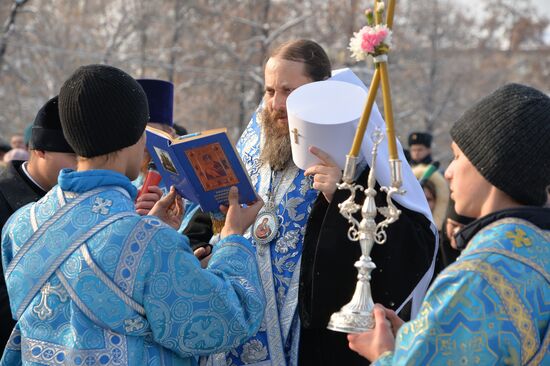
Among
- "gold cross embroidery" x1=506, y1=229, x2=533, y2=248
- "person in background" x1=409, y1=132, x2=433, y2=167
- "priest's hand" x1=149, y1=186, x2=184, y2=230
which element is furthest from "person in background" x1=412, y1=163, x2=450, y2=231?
"gold cross embroidery" x1=506, y1=229, x2=533, y2=248

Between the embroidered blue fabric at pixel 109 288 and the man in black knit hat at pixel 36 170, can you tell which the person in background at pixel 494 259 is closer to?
the embroidered blue fabric at pixel 109 288

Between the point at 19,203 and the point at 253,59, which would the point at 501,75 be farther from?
the point at 19,203

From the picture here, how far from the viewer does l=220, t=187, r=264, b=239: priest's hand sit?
3.38m

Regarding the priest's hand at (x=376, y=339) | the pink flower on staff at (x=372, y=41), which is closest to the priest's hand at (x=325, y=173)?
the pink flower on staff at (x=372, y=41)

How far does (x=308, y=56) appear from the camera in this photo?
428cm

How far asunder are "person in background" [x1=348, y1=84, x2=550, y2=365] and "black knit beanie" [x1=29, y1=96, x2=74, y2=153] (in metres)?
1.94

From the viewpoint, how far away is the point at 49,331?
2957mm

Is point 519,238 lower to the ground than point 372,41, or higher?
lower

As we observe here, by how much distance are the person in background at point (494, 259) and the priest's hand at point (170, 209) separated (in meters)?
1.38

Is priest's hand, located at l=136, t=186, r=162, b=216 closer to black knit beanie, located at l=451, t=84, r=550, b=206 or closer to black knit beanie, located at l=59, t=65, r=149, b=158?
black knit beanie, located at l=59, t=65, r=149, b=158

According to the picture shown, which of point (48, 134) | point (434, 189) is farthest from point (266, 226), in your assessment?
point (434, 189)

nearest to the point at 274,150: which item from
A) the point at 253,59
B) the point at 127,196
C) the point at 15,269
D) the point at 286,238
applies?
the point at 286,238

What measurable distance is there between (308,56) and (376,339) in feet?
6.54

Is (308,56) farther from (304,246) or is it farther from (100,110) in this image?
(100,110)
